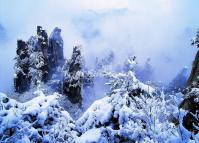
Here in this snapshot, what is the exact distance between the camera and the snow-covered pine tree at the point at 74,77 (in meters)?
40.8

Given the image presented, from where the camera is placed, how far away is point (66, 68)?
4194cm

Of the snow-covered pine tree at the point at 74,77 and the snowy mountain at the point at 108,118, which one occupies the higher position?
the snowy mountain at the point at 108,118

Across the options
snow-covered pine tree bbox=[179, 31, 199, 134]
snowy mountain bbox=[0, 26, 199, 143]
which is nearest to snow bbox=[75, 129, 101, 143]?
snowy mountain bbox=[0, 26, 199, 143]

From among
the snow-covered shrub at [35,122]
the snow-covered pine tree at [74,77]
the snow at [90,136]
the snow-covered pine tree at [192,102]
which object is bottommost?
the snow-covered pine tree at [74,77]

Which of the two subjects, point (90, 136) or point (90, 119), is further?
point (90, 119)

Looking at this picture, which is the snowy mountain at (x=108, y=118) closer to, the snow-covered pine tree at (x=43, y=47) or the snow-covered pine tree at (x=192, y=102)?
the snow-covered pine tree at (x=192, y=102)

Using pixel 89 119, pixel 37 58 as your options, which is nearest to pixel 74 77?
pixel 37 58

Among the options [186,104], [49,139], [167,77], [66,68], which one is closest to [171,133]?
[49,139]

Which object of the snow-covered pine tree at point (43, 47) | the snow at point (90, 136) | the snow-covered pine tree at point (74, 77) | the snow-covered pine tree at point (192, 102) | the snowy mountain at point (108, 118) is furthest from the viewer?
the snow-covered pine tree at point (43, 47)

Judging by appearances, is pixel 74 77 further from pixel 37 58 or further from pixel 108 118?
pixel 108 118

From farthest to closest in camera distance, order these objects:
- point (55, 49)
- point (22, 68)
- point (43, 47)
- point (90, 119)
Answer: point (55, 49), point (43, 47), point (22, 68), point (90, 119)

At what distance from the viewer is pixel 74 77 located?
134ft

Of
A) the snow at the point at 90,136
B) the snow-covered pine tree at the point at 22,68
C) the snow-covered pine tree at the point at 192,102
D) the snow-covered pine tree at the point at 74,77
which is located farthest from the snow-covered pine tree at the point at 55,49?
the snow at the point at 90,136

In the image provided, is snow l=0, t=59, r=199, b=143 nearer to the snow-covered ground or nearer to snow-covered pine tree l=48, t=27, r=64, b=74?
the snow-covered ground
